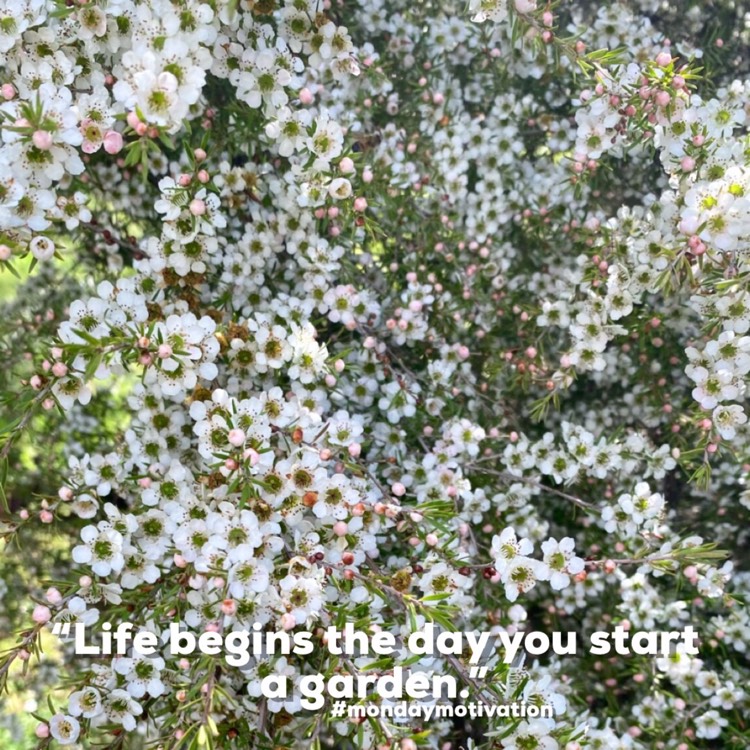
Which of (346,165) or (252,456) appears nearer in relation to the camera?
(252,456)

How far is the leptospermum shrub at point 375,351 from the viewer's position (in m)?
1.75

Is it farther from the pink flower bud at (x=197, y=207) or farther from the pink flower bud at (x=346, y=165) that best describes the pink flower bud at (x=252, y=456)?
the pink flower bud at (x=346, y=165)

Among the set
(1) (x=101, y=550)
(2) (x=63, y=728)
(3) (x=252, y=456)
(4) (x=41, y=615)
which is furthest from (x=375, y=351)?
(2) (x=63, y=728)

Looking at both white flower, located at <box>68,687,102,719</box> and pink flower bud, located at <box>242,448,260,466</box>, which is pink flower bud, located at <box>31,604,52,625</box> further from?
pink flower bud, located at <box>242,448,260,466</box>

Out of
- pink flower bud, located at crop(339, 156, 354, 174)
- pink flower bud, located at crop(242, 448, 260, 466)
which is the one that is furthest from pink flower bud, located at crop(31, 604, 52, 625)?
pink flower bud, located at crop(339, 156, 354, 174)

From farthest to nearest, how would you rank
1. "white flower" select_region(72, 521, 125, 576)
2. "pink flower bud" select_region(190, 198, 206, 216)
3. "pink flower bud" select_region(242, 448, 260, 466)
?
1. "pink flower bud" select_region(190, 198, 206, 216)
2. "white flower" select_region(72, 521, 125, 576)
3. "pink flower bud" select_region(242, 448, 260, 466)

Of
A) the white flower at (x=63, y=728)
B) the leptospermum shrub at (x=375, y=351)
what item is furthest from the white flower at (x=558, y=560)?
the white flower at (x=63, y=728)

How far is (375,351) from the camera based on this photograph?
8.07 feet

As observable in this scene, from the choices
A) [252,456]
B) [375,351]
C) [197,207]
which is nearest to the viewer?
[252,456]

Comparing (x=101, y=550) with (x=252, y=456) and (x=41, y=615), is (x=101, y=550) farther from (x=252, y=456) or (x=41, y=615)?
(x=252, y=456)

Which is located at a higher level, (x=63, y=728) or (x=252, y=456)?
(x=252, y=456)

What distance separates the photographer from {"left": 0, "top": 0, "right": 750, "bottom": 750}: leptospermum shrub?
Answer: 68.8 inches

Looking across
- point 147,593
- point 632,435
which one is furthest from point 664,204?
point 147,593

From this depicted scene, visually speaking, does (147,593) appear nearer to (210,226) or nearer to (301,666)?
(301,666)
